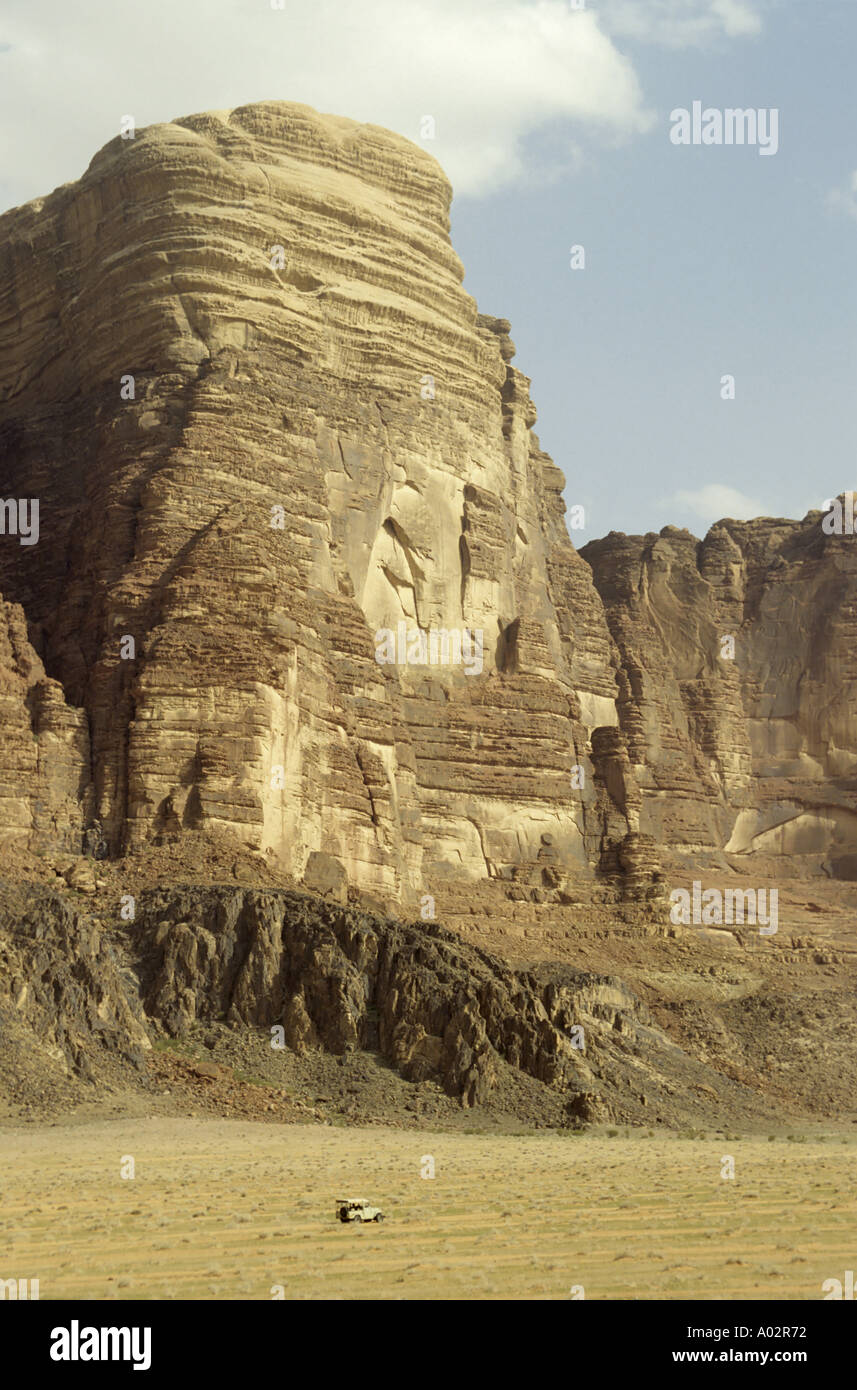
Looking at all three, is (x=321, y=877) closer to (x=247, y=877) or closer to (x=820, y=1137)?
(x=247, y=877)

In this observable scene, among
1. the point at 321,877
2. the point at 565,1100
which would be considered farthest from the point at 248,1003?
the point at 321,877

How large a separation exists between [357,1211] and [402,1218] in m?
0.86

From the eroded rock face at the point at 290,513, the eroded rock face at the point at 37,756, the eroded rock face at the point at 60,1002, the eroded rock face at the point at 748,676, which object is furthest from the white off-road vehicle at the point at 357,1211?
the eroded rock face at the point at 748,676

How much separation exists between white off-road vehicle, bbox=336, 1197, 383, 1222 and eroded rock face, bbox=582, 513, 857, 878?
229ft

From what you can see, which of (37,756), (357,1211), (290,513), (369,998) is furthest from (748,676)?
(357,1211)

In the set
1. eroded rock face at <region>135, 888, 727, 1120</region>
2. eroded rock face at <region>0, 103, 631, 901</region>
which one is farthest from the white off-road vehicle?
eroded rock face at <region>0, 103, 631, 901</region>

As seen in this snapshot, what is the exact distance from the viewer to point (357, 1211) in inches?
998

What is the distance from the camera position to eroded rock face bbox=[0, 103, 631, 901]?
60.6 metres

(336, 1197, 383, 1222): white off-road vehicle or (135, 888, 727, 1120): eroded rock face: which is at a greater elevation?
(135, 888, 727, 1120): eroded rock face

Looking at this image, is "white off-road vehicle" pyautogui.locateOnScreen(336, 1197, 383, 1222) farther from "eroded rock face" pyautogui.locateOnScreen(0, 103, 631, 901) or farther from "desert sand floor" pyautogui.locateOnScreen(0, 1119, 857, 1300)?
"eroded rock face" pyautogui.locateOnScreen(0, 103, 631, 901)

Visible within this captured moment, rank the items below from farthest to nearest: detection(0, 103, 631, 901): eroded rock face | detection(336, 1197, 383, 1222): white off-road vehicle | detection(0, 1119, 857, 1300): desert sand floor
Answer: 1. detection(0, 103, 631, 901): eroded rock face
2. detection(336, 1197, 383, 1222): white off-road vehicle
3. detection(0, 1119, 857, 1300): desert sand floor

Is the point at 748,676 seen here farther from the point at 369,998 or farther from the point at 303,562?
the point at 369,998

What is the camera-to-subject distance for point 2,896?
151 feet

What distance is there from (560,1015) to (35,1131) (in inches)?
652
